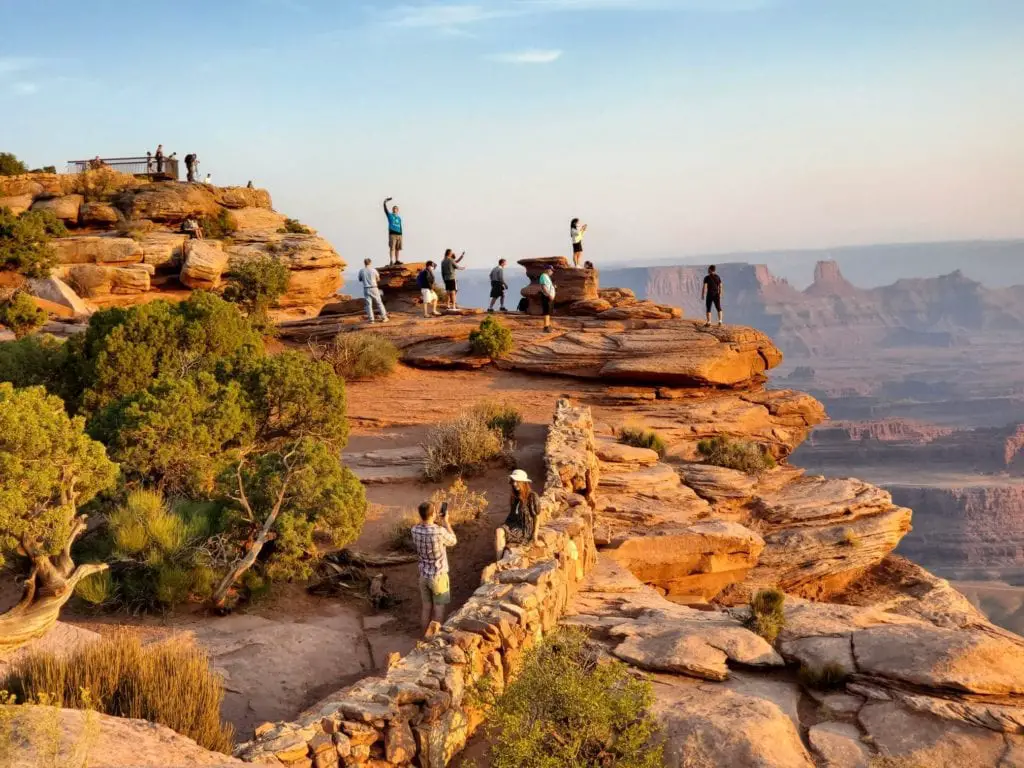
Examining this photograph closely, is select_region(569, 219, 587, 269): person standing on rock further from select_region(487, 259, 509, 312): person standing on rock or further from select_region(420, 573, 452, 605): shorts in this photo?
select_region(420, 573, 452, 605): shorts

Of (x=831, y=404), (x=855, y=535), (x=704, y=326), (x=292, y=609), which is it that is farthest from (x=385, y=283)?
(x=831, y=404)

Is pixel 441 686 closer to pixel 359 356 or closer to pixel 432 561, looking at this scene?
pixel 432 561

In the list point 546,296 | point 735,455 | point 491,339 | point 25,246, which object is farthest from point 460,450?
point 25,246

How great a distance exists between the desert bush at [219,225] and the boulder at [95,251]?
4539 mm

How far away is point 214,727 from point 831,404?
18983cm

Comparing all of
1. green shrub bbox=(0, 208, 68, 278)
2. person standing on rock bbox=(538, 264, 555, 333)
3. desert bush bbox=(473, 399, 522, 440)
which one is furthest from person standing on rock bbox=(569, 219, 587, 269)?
green shrub bbox=(0, 208, 68, 278)

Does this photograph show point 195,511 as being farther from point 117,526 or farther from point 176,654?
point 176,654

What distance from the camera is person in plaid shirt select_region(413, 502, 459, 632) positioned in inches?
379

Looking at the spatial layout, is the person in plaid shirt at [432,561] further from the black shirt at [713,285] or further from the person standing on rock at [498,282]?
the person standing on rock at [498,282]

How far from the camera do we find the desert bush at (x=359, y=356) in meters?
24.2

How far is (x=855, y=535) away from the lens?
17000 millimetres

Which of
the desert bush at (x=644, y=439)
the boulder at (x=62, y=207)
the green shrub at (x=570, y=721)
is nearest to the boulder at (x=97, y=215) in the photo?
the boulder at (x=62, y=207)

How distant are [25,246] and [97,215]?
6.56 m

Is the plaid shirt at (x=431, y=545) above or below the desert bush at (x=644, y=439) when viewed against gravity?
above
